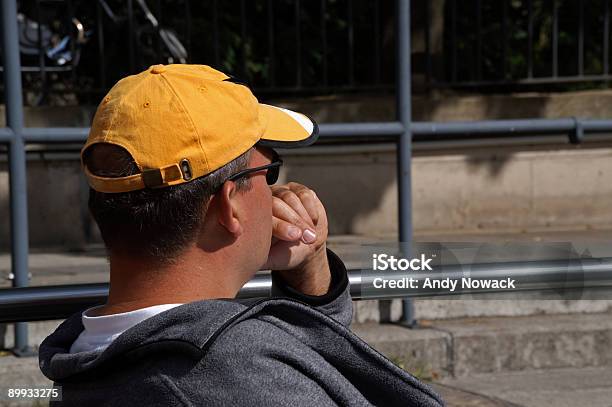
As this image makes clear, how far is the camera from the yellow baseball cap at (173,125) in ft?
4.88

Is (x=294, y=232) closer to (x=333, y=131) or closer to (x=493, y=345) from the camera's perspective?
(x=333, y=131)

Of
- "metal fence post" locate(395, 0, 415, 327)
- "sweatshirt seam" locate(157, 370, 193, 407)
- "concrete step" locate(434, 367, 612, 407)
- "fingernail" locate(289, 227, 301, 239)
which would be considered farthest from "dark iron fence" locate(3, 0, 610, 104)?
"sweatshirt seam" locate(157, 370, 193, 407)

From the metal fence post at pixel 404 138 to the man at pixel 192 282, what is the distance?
117 inches

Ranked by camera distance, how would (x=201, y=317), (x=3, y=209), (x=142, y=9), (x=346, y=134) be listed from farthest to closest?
(x=142, y=9)
(x=3, y=209)
(x=346, y=134)
(x=201, y=317)

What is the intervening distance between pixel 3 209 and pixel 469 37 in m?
2.81

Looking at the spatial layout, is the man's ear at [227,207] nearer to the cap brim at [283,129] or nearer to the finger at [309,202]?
the cap brim at [283,129]

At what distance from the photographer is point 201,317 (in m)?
1.45

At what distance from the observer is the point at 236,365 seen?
1418mm

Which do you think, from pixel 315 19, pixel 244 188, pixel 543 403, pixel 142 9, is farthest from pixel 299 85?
pixel 244 188

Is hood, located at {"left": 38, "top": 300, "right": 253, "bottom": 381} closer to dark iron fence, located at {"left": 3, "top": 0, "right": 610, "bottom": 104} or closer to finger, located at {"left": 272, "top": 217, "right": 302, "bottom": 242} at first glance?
finger, located at {"left": 272, "top": 217, "right": 302, "bottom": 242}

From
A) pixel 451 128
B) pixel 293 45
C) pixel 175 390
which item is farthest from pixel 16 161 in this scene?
pixel 175 390

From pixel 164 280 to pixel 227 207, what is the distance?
0.13 m

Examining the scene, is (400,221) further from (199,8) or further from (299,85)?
(199,8)

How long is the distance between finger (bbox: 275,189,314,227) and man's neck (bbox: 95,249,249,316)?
0.38 m
